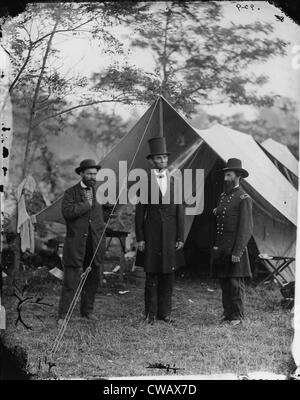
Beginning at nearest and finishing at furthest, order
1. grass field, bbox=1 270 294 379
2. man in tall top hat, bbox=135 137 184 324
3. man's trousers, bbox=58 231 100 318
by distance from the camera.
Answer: grass field, bbox=1 270 294 379 < man's trousers, bbox=58 231 100 318 < man in tall top hat, bbox=135 137 184 324

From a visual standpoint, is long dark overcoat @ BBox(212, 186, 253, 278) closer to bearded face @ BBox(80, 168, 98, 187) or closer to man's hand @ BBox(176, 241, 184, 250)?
man's hand @ BBox(176, 241, 184, 250)

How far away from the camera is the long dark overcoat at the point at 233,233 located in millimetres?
5148

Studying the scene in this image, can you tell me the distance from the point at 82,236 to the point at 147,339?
3.65ft

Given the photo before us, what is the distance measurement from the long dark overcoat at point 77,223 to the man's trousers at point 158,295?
0.53 metres

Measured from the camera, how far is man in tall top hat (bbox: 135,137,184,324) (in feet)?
17.0

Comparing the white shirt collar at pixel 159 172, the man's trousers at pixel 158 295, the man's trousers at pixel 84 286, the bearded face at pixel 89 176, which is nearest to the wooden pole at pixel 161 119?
the white shirt collar at pixel 159 172

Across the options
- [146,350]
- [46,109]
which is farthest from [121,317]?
[46,109]

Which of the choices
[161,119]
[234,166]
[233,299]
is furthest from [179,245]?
[161,119]

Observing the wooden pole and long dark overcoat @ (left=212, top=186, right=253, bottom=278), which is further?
the wooden pole

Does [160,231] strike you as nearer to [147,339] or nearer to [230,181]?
[230,181]

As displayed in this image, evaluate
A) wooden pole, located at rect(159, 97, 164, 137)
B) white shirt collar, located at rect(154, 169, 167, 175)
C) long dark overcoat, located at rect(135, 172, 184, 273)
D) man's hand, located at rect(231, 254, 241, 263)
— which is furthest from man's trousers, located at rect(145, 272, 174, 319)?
wooden pole, located at rect(159, 97, 164, 137)

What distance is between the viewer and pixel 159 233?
522 cm

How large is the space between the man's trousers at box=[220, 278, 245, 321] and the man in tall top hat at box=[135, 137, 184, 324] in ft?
1.73

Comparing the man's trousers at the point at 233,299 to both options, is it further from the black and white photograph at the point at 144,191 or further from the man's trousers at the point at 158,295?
the man's trousers at the point at 158,295
